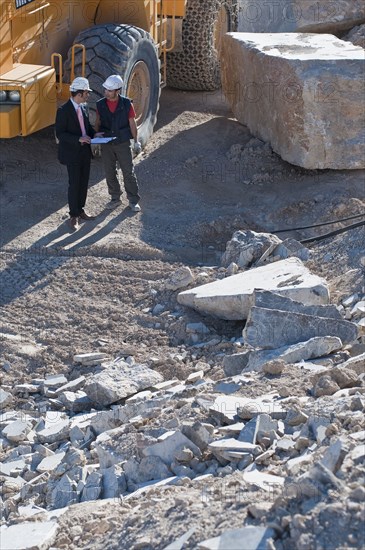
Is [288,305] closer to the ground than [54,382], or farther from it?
farther from it

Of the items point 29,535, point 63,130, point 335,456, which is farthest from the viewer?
point 63,130

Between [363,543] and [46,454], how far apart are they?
2.75m

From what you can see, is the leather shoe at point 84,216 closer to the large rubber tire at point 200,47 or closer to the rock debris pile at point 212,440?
the rock debris pile at point 212,440

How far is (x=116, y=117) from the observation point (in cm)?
952

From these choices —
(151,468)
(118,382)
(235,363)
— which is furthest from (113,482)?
(235,363)

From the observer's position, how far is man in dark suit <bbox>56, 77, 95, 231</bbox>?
362 inches

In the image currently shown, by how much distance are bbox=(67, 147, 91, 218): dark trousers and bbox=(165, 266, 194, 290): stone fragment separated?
4.84ft

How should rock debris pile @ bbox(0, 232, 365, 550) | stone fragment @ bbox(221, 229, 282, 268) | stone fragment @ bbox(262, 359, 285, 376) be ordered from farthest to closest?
stone fragment @ bbox(221, 229, 282, 268) < stone fragment @ bbox(262, 359, 285, 376) < rock debris pile @ bbox(0, 232, 365, 550)

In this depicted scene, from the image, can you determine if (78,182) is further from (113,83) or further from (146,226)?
(113,83)

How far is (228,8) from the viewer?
44.2ft

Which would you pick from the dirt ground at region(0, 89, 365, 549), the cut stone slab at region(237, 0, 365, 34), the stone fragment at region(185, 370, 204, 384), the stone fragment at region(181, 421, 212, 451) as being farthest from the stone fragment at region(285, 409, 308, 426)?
the cut stone slab at region(237, 0, 365, 34)

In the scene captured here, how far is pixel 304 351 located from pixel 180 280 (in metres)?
1.96

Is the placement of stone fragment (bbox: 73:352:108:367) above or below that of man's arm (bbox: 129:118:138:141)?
below

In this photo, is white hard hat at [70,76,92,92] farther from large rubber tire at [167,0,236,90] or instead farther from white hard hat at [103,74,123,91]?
large rubber tire at [167,0,236,90]
